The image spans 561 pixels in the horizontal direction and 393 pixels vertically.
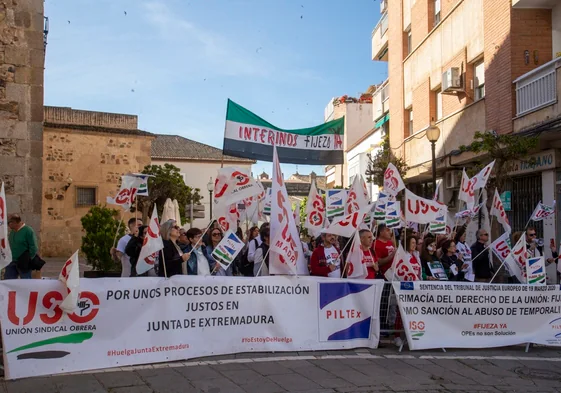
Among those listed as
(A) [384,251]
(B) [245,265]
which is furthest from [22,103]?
(A) [384,251]

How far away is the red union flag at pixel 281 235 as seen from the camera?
8086mm

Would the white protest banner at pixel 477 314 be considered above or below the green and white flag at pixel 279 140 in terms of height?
below

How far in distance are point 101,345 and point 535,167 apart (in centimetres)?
1231

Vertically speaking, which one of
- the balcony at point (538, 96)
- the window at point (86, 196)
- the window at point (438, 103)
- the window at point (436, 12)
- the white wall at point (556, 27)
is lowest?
the window at point (86, 196)

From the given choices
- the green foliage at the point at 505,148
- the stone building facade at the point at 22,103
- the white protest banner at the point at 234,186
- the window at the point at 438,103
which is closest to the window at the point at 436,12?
the window at the point at 438,103

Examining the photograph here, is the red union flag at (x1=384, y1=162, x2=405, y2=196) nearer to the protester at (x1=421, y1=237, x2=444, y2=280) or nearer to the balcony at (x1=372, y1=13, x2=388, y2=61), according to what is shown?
the protester at (x1=421, y1=237, x2=444, y2=280)

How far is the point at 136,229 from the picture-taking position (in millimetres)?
9805

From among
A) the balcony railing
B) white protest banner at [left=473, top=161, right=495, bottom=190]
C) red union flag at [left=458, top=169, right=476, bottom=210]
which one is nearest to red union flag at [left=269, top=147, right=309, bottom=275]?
red union flag at [left=458, top=169, right=476, bottom=210]

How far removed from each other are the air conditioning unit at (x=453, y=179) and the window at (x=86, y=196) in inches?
729

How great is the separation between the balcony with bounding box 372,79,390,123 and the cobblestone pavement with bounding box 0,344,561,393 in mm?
21867

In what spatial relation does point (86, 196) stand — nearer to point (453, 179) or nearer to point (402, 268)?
point (453, 179)

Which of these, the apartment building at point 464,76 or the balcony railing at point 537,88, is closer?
the balcony railing at point 537,88

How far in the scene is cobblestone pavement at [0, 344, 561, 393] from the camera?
246 inches

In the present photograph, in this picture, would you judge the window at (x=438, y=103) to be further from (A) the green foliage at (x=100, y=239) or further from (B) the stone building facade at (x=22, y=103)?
(B) the stone building facade at (x=22, y=103)
